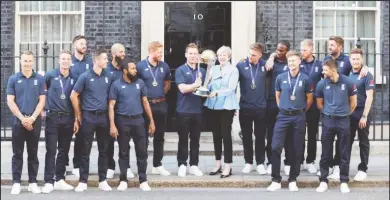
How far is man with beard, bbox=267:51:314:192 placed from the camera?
30.8 ft

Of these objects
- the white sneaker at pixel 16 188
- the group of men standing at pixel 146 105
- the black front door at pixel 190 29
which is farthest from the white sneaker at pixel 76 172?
the black front door at pixel 190 29

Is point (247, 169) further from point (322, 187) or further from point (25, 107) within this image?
point (25, 107)

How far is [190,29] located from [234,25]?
831 mm

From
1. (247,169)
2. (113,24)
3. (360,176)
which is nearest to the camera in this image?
(360,176)

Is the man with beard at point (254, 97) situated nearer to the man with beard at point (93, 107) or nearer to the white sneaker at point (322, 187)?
the white sneaker at point (322, 187)

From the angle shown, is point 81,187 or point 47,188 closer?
point 47,188

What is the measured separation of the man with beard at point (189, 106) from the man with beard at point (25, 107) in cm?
194

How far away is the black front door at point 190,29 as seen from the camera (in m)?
13.3

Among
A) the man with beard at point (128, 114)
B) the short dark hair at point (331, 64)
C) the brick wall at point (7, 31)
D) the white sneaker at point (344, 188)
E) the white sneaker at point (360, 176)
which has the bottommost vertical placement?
the white sneaker at point (344, 188)

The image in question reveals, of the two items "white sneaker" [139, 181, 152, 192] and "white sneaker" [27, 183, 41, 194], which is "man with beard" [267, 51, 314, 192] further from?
"white sneaker" [27, 183, 41, 194]

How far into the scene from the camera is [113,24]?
13.4 m

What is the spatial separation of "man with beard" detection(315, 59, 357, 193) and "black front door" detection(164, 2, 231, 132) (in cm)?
417

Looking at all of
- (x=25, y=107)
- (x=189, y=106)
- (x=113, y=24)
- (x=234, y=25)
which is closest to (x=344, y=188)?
(x=189, y=106)

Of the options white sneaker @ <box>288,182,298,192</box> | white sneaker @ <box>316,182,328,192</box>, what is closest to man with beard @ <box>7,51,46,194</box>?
white sneaker @ <box>288,182,298,192</box>
